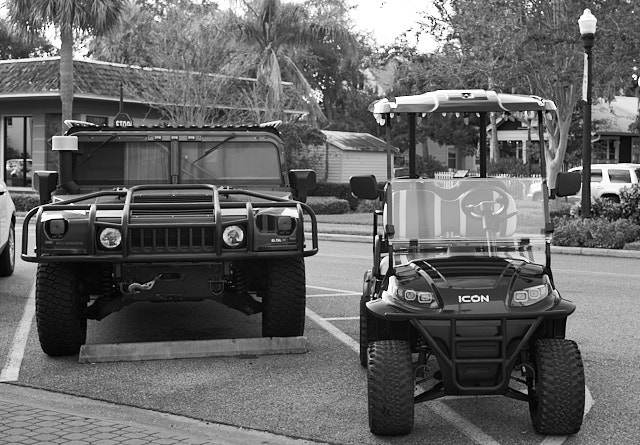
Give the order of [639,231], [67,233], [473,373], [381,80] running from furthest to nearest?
[381,80]
[639,231]
[67,233]
[473,373]

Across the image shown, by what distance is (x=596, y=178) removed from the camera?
31281mm

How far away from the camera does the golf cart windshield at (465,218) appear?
6.37m

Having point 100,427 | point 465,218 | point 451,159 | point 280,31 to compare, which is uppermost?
point 280,31

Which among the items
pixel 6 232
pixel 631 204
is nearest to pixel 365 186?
pixel 6 232

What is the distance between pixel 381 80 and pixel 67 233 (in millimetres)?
59517

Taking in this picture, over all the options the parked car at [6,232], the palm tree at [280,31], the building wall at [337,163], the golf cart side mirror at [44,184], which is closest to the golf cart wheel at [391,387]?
the golf cart side mirror at [44,184]

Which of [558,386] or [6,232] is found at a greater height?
[6,232]

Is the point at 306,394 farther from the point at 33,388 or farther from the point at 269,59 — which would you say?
the point at 269,59

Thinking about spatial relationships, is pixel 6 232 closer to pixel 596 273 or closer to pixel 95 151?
pixel 95 151

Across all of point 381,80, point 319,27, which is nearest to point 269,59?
point 319,27

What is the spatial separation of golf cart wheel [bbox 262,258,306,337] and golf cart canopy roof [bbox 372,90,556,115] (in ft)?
5.56

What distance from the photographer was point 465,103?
6562mm

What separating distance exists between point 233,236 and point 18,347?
7.66ft

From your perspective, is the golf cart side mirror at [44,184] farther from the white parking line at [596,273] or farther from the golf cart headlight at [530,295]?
the white parking line at [596,273]
